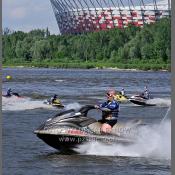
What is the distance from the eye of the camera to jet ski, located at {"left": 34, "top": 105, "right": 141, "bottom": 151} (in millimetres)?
11773

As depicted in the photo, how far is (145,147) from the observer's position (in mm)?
12094

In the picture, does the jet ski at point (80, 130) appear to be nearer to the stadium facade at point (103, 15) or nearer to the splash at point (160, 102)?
the splash at point (160, 102)

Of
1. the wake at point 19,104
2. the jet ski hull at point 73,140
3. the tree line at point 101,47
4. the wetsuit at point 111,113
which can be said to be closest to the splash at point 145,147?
the jet ski hull at point 73,140

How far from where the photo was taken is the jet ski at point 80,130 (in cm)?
1177

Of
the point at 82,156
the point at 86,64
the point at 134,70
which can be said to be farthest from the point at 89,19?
the point at 82,156

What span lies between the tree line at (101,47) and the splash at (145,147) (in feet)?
175

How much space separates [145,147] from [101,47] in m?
71.5

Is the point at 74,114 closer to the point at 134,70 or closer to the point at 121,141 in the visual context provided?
the point at 121,141

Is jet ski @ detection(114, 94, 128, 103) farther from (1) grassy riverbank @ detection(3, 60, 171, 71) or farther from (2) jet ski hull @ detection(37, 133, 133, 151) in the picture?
(1) grassy riverbank @ detection(3, 60, 171, 71)

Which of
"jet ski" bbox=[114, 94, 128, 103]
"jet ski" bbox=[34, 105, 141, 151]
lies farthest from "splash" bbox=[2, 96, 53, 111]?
"jet ski" bbox=[34, 105, 141, 151]

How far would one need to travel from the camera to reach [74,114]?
464 inches

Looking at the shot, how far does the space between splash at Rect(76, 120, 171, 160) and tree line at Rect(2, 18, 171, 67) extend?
5343cm

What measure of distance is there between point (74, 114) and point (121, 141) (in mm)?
1052

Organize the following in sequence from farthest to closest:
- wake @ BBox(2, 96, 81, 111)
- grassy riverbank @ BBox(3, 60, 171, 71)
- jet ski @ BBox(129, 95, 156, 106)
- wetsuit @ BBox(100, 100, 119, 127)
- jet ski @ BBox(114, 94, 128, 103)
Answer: grassy riverbank @ BBox(3, 60, 171, 71), jet ski @ BBox(114, 94, 128, 103), jet ski @ BBox(129, 95, 156, 106), wake @ BBox(2, 96, 81, 111), wetsuit @ BBox(100, 100, 119, 127)
